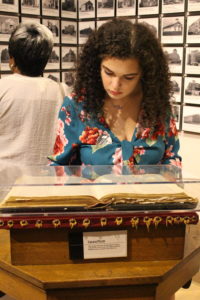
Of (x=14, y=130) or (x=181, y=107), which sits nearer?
(x=14, y=130)

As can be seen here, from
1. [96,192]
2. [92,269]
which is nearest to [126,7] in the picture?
[96,192]

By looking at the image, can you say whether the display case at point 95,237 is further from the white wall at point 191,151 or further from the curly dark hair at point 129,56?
the white wall at point 191,151

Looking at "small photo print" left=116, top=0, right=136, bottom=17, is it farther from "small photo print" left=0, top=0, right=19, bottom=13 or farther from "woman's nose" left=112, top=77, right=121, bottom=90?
"woman's nose" left=112, top=77, right=121, bottom=90

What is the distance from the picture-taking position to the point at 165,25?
2.62m

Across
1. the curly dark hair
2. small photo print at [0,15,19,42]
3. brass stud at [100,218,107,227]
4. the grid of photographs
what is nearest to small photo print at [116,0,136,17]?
the grid of photographs

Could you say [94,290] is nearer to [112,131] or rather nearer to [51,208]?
[51,208]

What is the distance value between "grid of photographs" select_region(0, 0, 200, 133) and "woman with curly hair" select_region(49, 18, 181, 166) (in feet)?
3.63

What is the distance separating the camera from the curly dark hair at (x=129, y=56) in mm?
1176

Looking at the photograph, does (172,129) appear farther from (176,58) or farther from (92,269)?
(176,58)

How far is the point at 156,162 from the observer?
1.31 m

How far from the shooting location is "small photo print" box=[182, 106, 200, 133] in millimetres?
2586

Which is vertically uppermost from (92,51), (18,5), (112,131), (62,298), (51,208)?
(18,5)

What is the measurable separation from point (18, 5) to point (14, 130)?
125cm

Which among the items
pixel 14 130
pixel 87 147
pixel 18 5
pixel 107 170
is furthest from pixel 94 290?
pixel 18 5
